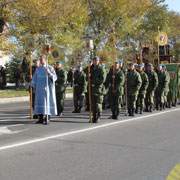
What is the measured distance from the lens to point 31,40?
11.0 m

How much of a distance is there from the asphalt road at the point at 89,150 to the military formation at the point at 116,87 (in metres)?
0.86

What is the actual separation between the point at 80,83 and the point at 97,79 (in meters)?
3.18

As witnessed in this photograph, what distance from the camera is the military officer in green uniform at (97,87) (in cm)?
1005

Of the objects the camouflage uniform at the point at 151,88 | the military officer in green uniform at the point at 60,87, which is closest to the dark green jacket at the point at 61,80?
the military officer in green uniform at the point at 60,87

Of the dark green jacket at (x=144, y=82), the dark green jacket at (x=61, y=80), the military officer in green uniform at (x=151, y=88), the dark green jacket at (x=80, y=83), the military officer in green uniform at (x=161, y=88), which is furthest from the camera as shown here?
the military officer in green uniform at (x=161, y=88)

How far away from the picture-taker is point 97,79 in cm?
1010

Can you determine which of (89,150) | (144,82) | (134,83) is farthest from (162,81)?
(89,150)

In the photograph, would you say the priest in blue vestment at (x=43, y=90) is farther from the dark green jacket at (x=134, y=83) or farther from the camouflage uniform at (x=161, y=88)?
the camouflage uniform at (x=161, y=88)

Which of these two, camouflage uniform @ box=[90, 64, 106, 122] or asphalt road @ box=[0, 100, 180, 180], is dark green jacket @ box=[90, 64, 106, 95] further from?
asphalt road @ box=[0, 100, 180, 180]

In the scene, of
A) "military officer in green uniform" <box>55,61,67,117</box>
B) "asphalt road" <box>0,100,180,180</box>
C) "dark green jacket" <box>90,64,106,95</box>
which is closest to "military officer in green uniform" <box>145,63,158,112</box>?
"asphalt road" <box>0,100,180,180</box>

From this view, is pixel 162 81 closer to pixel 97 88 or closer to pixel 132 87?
pixel 132 87

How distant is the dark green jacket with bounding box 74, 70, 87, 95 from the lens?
43.2 ft

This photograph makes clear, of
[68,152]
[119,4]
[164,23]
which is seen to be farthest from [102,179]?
[164,23]

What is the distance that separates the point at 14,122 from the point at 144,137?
169 inches
